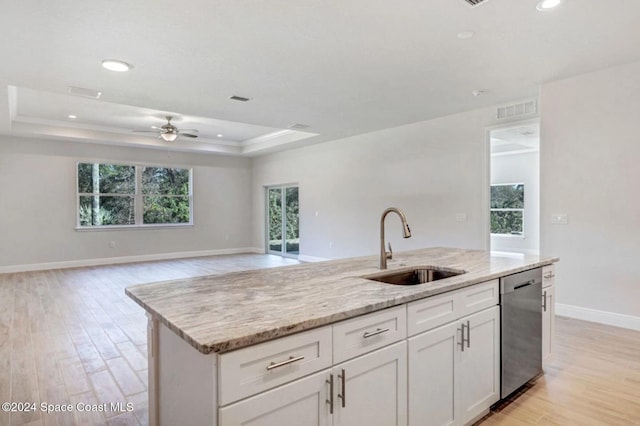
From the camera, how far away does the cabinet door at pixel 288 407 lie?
1098 millimetres

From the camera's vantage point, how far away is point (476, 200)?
5.16 meters

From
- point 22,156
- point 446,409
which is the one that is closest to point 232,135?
point 22,156

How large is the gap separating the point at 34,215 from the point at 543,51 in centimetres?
881

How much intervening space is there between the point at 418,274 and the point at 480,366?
2.16 feet

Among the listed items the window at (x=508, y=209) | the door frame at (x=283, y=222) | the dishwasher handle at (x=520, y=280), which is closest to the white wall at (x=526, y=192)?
the window at (x=508, y=209)

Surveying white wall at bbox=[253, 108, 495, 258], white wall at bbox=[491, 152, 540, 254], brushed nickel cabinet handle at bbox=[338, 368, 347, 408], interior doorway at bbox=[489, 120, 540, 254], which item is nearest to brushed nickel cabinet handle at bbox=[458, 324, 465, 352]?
brushed nickel cabinet handle at bbox=[338, 368, 347, 408]

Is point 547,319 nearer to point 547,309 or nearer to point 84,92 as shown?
point 547,309

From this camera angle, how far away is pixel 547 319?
264 cm

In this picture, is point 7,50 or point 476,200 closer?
point 7,50

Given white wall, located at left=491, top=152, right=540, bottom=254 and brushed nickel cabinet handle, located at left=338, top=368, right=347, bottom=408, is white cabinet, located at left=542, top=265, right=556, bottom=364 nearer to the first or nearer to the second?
brushed nickel cabinet handle, located at left=338, top=368, right=347, bottom=408

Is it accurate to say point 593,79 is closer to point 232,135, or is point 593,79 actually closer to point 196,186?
point 232,135

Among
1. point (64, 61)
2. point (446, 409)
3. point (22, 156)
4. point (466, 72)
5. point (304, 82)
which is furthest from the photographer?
point (22, 156)

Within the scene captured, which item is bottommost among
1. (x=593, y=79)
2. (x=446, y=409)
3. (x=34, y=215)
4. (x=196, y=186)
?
(x=446, y=409)

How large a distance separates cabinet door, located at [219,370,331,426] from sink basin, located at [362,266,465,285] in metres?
1.05
